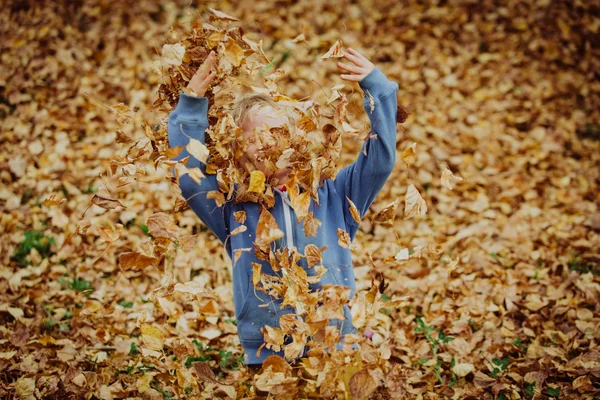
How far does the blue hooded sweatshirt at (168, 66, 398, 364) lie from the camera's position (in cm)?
168

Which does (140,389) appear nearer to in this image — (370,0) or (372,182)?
(372,182)

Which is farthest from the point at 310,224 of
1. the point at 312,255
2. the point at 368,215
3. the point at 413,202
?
the point at 368,215

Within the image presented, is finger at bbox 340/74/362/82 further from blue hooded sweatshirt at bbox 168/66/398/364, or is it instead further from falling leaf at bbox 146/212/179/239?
falling leaf at bbox 146/212/179/239

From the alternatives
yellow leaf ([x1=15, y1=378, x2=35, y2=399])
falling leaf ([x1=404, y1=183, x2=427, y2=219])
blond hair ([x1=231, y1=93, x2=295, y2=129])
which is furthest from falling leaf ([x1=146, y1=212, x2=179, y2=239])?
yellow leaf ([x1=15, y1=378, x2=35, y2=399])

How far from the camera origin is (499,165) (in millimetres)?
3838

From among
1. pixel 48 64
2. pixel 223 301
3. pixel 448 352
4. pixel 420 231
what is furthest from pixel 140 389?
pixel 48 64

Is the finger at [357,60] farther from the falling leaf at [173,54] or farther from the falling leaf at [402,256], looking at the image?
the falling leaf at [402,256]

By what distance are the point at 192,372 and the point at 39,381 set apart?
61 centimetres

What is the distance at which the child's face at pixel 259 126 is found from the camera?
1.72 metres

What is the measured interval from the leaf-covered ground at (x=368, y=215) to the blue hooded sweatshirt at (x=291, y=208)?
11cm

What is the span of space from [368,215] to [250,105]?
1813 mm

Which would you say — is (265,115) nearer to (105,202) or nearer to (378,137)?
(378,137)

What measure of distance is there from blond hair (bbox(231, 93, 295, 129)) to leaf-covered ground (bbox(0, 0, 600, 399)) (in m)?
0.17

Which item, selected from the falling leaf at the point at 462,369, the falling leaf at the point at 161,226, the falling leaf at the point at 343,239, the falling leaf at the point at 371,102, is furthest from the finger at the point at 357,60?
the falling leaf at the point at 462,369
